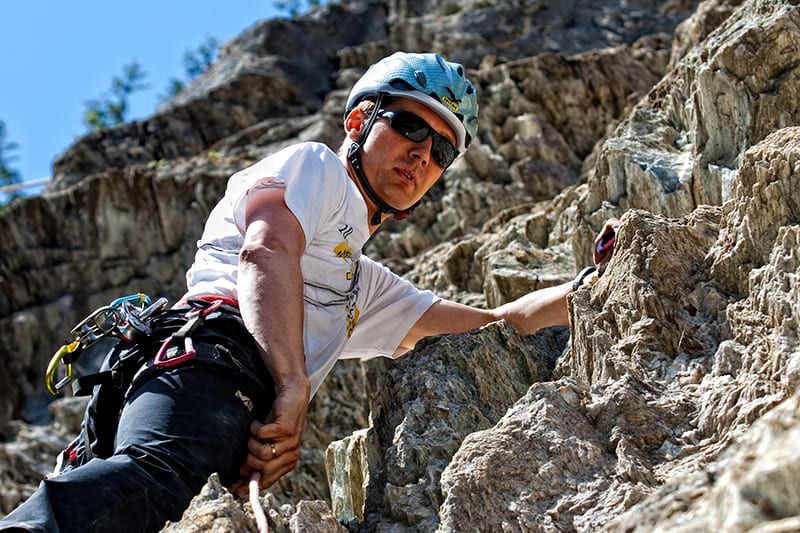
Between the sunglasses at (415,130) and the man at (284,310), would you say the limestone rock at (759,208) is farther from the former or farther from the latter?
the sunglasses at (415,130)

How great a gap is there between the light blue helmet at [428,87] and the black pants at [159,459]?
2220 mm

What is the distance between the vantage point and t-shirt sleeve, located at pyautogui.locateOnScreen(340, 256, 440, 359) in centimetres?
545

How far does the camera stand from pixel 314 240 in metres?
4.74

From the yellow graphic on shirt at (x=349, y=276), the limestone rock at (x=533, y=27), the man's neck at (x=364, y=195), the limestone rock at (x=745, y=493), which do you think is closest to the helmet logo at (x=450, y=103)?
the man's neck at (x=364, y=195)

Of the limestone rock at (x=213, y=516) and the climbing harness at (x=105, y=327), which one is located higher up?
the climbing harness at (x=105, y=327)

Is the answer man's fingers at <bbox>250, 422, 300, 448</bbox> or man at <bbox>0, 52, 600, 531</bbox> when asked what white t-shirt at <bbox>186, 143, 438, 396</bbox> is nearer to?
man at <bbox>0, 52, 600, 531</bbox>

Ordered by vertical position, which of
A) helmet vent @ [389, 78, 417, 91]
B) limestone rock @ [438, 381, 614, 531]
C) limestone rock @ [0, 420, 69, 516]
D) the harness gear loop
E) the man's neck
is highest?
helmet vent @ [389, 78, 417, 91]

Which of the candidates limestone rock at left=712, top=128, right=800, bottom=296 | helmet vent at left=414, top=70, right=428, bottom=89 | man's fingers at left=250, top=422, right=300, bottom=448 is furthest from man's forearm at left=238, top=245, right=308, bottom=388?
limestone rock at left=712, top=128, right=800, bottom=296

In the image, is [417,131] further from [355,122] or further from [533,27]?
[533,27]

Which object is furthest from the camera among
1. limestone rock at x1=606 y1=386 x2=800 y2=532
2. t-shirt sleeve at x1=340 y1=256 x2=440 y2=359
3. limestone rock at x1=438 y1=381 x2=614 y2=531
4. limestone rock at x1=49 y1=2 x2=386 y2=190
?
limestone rock at x1=49 y1=2 x2=386 y2=190

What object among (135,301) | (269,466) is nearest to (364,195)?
(135,301)

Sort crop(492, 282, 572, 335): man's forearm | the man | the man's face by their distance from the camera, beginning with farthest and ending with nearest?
the man's face
crop(492, 282, 572, 335): man's forearm
the man

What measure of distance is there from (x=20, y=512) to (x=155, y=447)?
569mm

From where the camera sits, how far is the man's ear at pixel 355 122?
215 inches
